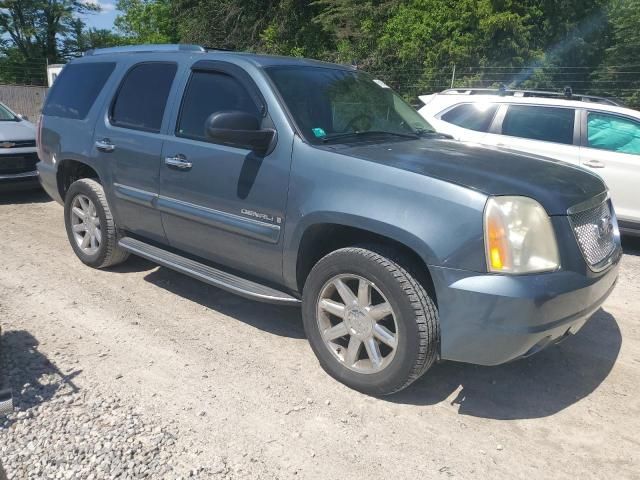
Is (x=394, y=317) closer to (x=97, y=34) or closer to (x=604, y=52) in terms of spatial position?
(x=604, y=52)

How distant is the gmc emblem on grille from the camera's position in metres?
3.29

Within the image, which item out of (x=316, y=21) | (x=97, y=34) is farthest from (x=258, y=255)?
(x=97, y=34)

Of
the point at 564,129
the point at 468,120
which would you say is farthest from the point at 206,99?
the point at 564,129

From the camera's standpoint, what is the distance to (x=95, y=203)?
4965 millimetres

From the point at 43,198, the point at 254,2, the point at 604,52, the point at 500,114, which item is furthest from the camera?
the point at 254,2

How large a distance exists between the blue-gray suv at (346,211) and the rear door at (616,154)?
10.1 ft

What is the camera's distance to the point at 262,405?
3217mm

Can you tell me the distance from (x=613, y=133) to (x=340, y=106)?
4149 mm

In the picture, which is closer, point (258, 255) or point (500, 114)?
point (258, 255)

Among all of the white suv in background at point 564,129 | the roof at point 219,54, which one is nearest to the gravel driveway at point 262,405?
the roof at point 219,54

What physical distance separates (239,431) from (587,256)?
206cm

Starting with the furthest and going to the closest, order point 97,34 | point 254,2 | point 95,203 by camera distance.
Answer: point 97,34 < point 254,2 < point 95,203

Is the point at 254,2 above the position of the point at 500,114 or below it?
above

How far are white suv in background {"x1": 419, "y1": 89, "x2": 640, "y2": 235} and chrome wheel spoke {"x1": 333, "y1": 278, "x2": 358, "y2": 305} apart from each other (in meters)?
3.49
